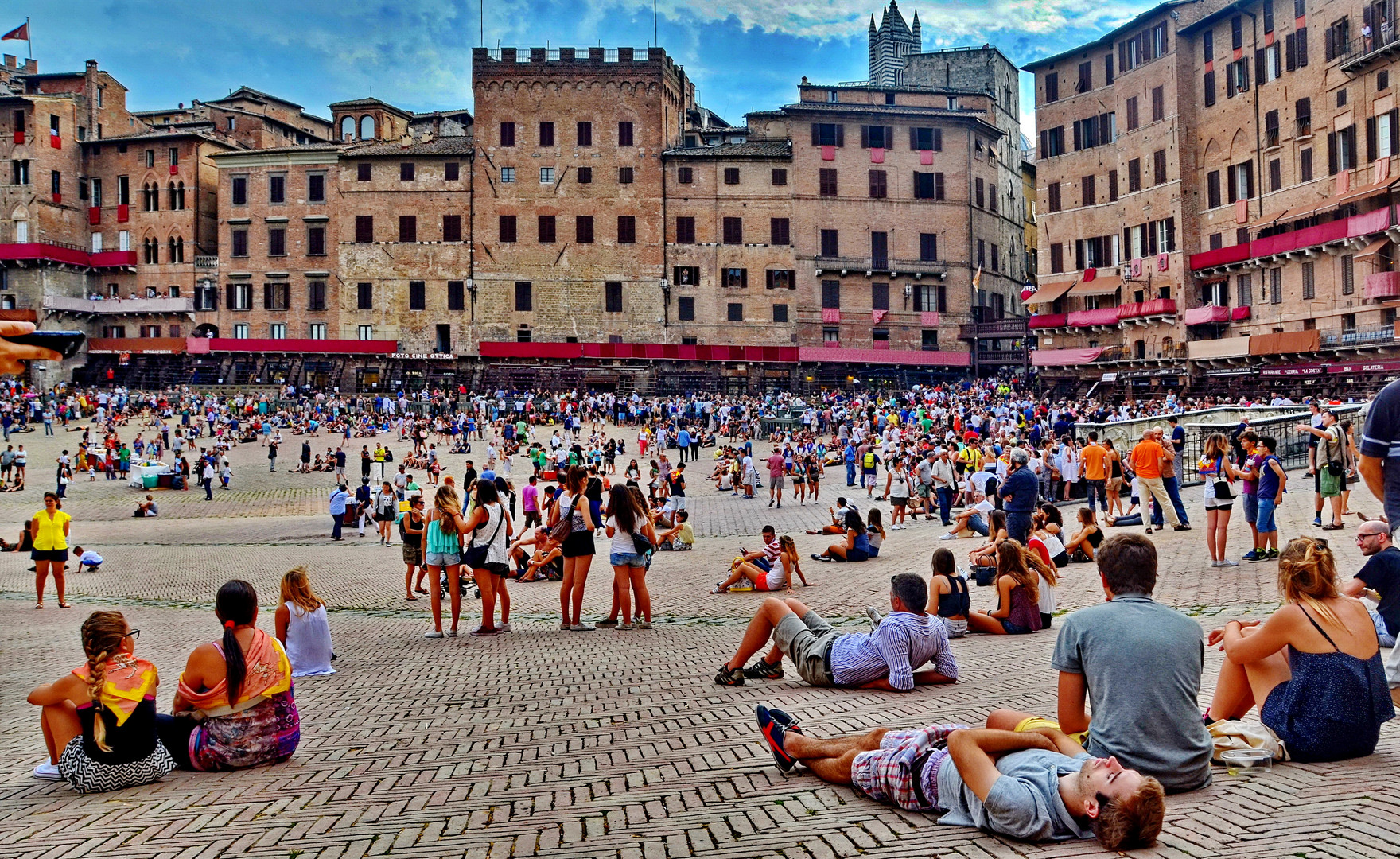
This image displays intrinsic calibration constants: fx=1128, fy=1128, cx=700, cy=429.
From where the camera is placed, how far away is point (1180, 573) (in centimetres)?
1293

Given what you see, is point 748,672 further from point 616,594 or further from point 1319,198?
point 1319,198

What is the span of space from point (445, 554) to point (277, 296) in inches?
2291

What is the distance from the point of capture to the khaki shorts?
7.96m

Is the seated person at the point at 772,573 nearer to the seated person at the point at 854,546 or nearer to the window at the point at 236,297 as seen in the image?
the seated person at the point at 854,546

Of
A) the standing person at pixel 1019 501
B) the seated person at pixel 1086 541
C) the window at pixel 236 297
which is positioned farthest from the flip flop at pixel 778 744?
the window at pixel 236 297

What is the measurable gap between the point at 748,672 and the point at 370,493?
21155 millimetres

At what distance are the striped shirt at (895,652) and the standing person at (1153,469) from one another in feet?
31.0

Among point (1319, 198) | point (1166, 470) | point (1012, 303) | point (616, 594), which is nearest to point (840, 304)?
point (1012, 303)

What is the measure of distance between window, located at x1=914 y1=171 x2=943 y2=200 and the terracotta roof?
7.38 meters

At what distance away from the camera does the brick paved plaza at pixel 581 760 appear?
15.9ft

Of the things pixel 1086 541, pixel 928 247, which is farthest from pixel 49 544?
pixel 928 247

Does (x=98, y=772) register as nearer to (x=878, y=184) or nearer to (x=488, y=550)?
(x=488, y=550)

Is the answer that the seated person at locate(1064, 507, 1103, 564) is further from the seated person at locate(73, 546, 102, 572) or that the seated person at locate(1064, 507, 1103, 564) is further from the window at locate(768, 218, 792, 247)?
the window at locate(768, 218, 792, 247)

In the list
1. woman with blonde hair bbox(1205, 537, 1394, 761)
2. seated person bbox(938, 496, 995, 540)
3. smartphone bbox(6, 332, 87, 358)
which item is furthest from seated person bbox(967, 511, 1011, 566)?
smartphone bbox(6, 332, 87, 358)
